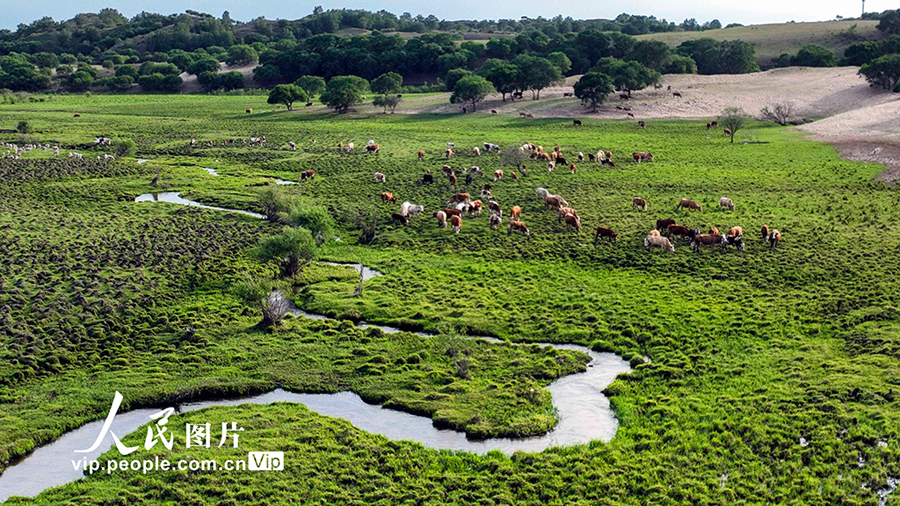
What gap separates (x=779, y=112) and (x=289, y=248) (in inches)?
2742

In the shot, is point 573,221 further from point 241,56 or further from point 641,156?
point 241,56

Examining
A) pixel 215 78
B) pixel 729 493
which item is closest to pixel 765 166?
pixel 729 493

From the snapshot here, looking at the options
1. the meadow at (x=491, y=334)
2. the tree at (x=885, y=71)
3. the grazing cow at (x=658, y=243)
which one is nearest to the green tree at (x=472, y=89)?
the tree at (x=885, y=71)

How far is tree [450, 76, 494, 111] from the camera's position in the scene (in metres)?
98.9

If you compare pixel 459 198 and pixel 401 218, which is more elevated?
pixel 459 198

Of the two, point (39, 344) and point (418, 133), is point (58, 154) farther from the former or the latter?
point (39, 344)

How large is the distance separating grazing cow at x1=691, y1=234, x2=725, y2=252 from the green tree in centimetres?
6620

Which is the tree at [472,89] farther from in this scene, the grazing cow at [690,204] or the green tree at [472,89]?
the grazing cow at [690,204]

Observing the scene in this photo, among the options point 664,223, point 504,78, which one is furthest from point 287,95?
point 664,223

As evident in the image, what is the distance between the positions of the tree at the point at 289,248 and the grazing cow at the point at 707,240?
57.3 ft

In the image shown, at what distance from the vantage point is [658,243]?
35969 millimetres

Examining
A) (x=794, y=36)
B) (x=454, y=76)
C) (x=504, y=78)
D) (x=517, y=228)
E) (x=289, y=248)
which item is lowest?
(x=517, y=228)

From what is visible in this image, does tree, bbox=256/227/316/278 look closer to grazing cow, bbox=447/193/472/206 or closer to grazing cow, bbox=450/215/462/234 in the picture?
grazing cow, bbox=450/215/462/234

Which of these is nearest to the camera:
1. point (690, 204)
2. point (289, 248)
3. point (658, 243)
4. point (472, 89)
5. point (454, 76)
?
point (289, 248)
